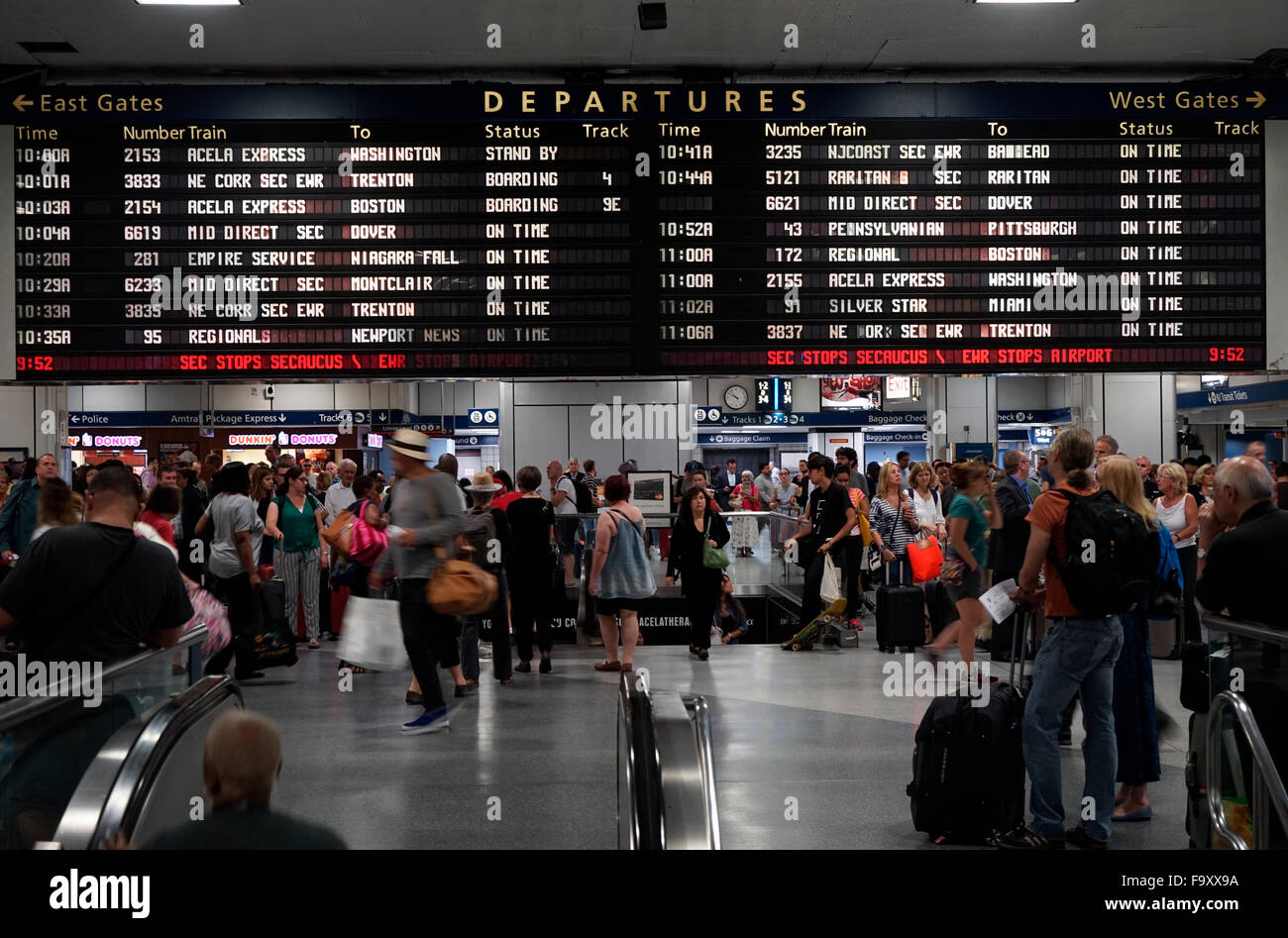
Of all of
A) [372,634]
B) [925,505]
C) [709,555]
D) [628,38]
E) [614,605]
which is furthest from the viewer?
[925,505]

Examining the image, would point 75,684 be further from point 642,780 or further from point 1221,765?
point 1221,765

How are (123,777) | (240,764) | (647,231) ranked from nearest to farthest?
(240,764), (123,777), (647,231)

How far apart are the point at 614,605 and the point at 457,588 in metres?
2.87

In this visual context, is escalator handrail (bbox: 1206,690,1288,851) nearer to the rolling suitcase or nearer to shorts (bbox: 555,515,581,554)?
the rolling suitcase

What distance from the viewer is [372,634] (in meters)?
7.04

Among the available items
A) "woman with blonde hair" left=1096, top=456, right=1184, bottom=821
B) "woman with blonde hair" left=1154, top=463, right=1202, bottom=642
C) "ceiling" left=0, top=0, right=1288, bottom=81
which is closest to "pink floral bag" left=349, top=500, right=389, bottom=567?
"ceiling" left=0, top=0, right=1288, bottom=81

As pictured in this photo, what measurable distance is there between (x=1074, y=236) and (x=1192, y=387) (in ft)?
78.4

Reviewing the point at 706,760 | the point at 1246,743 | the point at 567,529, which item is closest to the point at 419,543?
the point at 706,760

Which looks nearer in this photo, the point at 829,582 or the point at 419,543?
the point at 419,543

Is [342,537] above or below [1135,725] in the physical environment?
above

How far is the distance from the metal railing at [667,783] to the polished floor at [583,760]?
1607 millimetres

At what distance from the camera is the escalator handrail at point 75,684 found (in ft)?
11.5

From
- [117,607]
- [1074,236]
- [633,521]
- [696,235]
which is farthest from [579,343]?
[117,607]

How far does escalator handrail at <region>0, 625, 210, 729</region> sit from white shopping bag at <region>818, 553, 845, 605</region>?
275 inches
